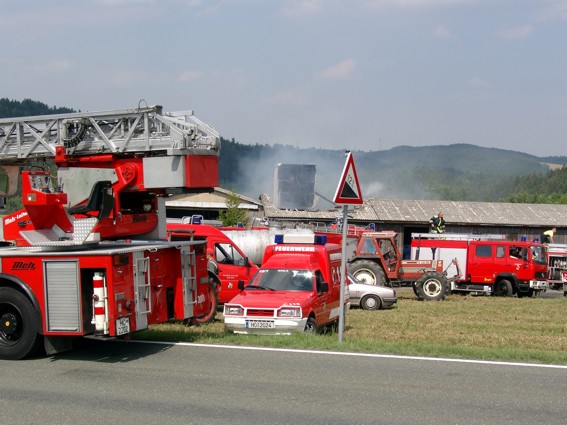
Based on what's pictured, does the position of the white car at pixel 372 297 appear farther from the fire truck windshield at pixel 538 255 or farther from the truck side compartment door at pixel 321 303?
the fire truck windshield at pixel 538 255

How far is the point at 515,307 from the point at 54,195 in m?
16.4

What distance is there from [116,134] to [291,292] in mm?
4516

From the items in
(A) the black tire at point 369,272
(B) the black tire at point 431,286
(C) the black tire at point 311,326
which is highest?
(C) the black tire at point 311,326

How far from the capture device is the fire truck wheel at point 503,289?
95.1 feet

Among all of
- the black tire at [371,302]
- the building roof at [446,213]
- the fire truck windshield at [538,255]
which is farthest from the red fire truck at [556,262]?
the building roof at [446,213]

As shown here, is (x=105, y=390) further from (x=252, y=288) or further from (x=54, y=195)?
(x=252, y=288)

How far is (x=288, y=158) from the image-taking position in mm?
60156

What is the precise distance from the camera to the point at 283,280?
48.1 feet

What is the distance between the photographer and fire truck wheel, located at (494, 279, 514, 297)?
29.0 metres

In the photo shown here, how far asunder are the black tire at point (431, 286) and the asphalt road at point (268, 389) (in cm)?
1643

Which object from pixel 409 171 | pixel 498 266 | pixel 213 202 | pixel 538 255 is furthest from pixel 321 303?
pixel 409 171

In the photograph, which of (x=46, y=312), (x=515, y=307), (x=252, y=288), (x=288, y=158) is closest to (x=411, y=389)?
(x=46, y=312)

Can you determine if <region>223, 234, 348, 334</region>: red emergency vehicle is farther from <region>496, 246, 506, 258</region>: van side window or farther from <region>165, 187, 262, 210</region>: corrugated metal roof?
<region>165, 187, 262, 210</region>: corrugated metal roof

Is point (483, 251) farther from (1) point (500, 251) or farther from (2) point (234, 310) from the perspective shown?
(2) point (234, 310)
